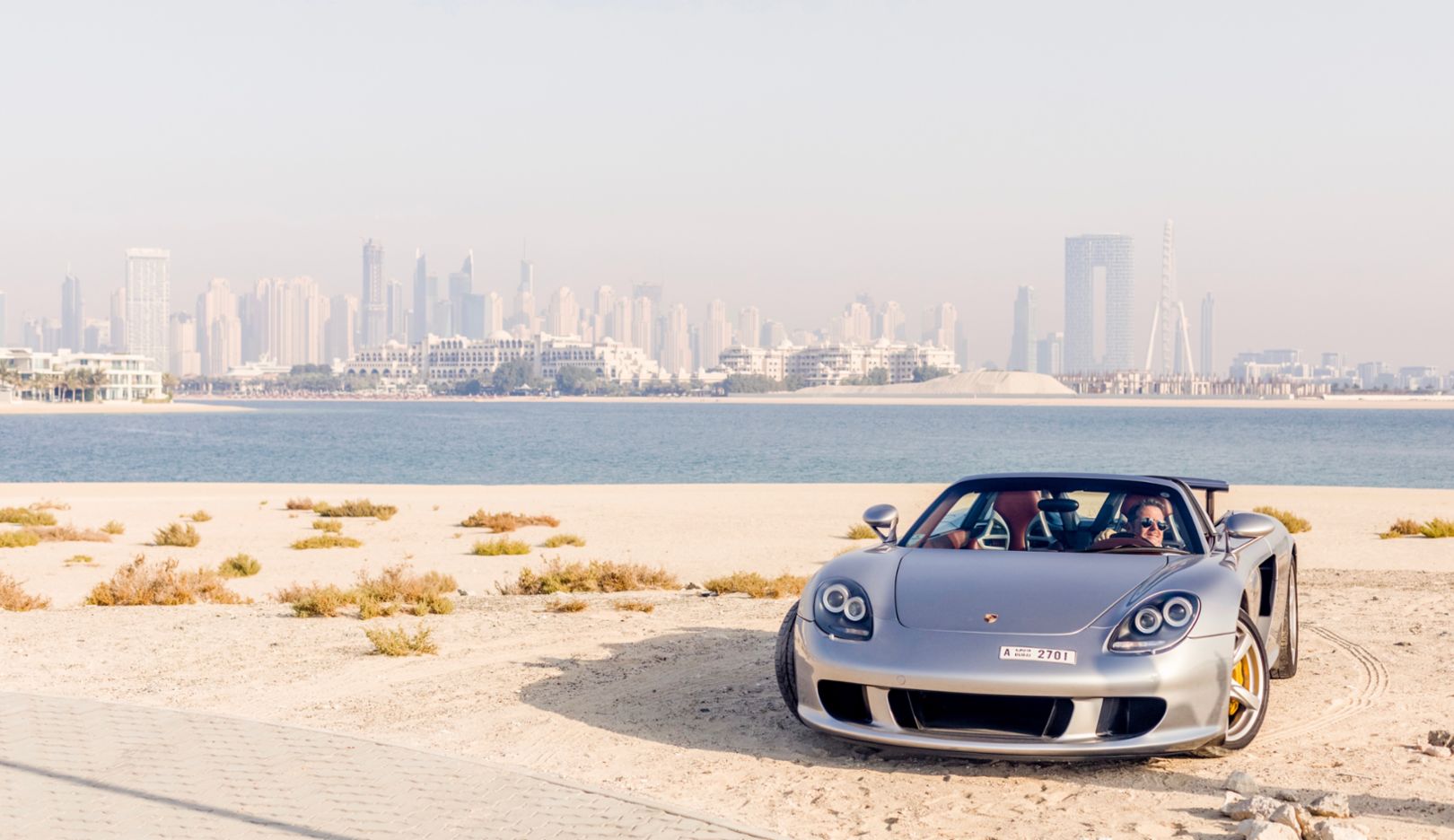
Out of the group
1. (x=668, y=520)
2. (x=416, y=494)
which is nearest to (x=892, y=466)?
(x=416, y=494)

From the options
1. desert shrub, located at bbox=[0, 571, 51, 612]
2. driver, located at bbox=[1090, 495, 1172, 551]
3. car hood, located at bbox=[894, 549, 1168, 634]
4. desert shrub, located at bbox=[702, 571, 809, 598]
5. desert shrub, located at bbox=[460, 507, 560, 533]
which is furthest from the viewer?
desert shrub, located at bbox=[460, 507, 560, 533]

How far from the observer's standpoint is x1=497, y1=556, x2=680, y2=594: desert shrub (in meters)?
13.5

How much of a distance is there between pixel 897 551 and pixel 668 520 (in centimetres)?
1728

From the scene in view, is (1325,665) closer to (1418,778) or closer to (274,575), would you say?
(1418,778)

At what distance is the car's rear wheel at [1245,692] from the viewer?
613 centimetres

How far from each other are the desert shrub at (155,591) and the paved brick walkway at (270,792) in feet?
18.0

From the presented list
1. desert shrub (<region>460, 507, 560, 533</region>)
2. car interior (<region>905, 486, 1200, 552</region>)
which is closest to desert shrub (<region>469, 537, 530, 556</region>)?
desert shrub (<region>460, 507, 560, 533</region>)

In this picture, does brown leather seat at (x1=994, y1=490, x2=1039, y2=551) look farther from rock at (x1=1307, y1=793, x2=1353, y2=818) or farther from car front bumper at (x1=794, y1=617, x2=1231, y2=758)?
rock at (x1=1307, y1=793, x2=1353, y2=818)

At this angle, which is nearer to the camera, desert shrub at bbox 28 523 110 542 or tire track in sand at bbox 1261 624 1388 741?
tire track in sand at bbox 1261 624 1388 741

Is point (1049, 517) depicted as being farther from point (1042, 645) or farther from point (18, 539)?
point (18, 539)

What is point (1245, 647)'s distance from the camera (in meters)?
6.23

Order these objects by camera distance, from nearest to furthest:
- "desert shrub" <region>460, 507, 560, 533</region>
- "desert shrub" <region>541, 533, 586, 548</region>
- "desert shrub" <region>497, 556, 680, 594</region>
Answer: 1. "desert shrub" <region>497, 556, 680, 594</region>
2. "desert shrub" <region>541, 533, 586, 548</region>
3. "desert shrub" <region>460, 507, 560, 533</region>

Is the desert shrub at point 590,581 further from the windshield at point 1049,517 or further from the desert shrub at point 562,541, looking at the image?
the windshield at point 1049,517

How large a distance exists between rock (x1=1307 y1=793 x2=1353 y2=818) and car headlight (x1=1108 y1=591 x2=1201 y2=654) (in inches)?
33.0
